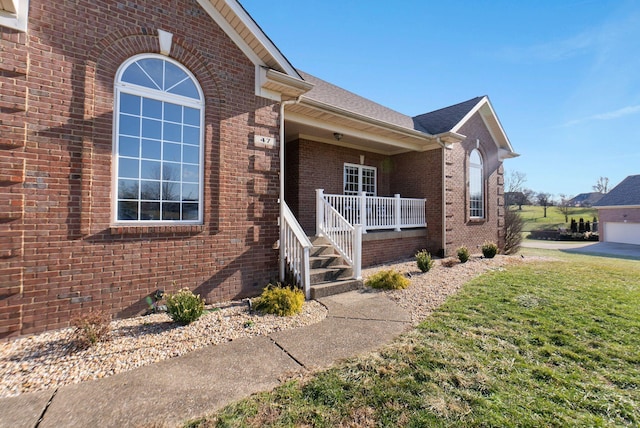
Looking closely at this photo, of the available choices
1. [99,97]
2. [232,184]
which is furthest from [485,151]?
[99,97]

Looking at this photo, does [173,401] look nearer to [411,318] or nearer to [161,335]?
[161,335]

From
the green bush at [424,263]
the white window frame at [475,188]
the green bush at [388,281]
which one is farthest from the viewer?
the white window frame at [475,188]

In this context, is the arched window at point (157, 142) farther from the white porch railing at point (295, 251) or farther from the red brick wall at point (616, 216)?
the red brick wall at point (616, 216)

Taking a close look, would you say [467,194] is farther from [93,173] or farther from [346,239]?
[93,173]

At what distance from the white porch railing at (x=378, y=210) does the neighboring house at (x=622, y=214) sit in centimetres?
2723

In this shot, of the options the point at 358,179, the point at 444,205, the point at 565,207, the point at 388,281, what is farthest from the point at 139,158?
the point at 565,207

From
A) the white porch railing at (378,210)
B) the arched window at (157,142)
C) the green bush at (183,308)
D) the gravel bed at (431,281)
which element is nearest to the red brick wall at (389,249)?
the gravel bed at (431,281)

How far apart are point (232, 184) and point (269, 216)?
0.99m

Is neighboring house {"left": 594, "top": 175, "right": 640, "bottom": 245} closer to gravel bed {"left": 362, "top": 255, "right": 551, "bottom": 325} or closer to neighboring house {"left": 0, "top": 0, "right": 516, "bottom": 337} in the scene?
gravel bed {"left": 362, "top": 255, "right": 551, "bottom": 325}

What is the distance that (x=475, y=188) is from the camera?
1244 cm

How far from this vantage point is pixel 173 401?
2674 millimetres

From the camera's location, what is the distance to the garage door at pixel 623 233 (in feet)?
81.8

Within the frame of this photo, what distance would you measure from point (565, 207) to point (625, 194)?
28.0 m

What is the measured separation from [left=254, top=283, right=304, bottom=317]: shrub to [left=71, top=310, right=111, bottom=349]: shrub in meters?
2.15
